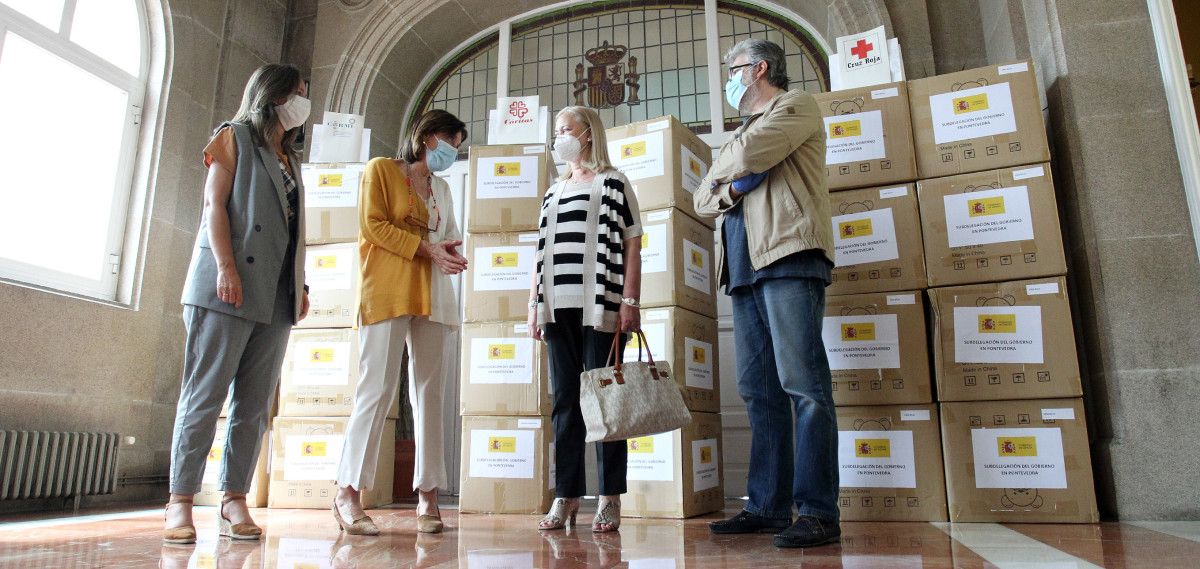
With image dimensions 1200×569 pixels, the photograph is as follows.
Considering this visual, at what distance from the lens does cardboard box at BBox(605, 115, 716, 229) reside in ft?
9.24

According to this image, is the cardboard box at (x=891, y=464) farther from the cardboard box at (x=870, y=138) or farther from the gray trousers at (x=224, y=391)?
the gray trousers at (x=224, y=391)

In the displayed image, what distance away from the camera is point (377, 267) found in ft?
7.15

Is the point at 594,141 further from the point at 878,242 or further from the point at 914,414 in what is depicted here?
the point at 914,414

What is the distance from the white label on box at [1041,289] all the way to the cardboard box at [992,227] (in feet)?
0.12

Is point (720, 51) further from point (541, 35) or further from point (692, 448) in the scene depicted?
point (692, 448)

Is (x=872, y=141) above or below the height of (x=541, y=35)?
below

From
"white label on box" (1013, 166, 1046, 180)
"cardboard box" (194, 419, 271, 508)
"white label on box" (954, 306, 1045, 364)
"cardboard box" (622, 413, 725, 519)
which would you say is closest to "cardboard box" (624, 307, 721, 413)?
"cardboard box" (622, 413, 725, 519)

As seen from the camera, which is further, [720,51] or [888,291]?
[720,51]

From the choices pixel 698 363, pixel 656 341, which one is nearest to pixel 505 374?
pixel 656 341

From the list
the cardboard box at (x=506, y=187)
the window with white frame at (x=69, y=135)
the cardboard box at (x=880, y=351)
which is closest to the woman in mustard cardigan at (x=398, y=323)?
the cardboard box at (x=506, y=187)

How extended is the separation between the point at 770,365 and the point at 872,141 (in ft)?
3.44

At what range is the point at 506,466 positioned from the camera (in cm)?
286

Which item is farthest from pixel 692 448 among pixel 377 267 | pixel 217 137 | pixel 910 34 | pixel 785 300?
pixel 910 34

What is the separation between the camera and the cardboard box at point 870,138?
2598 mm
